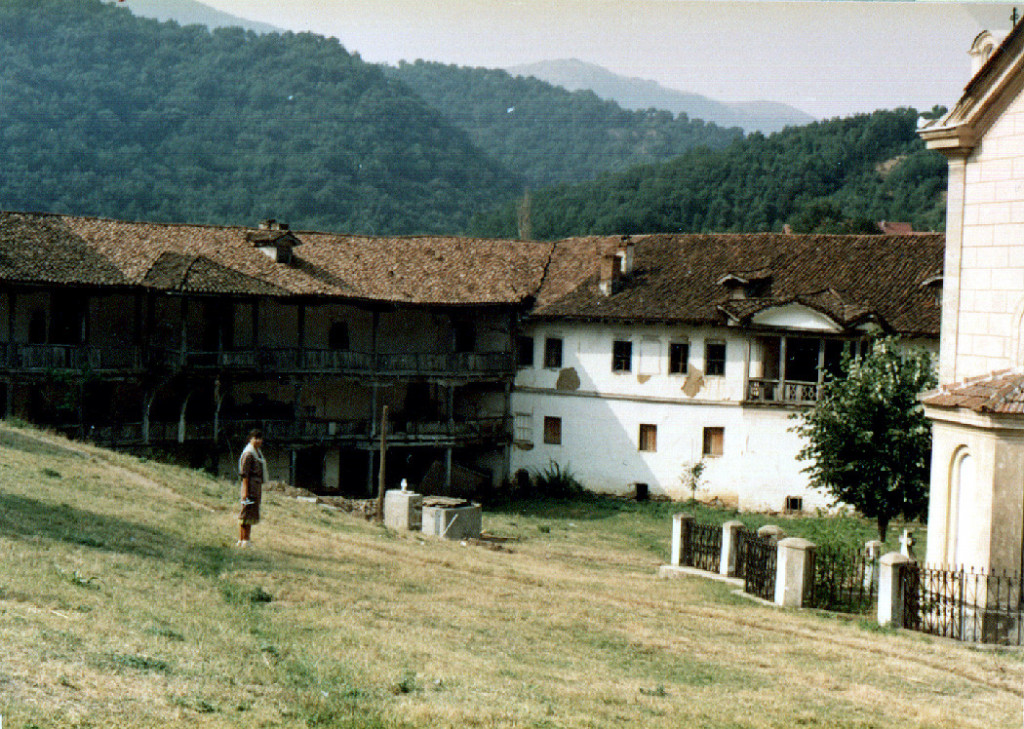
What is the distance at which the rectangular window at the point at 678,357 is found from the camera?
36.6 meters

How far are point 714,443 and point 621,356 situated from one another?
4274mm

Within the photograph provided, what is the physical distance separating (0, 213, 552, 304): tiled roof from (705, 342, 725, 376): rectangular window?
22.2 feet

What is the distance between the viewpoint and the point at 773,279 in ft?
118

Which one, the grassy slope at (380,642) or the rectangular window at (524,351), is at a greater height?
the rectangular window at (524,351)

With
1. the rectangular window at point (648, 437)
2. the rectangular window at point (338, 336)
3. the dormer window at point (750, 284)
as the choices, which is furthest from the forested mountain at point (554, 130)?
the rectangular window at point (648, 437)

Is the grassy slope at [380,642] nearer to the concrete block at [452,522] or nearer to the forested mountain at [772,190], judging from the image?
the concrete block at [452,522]

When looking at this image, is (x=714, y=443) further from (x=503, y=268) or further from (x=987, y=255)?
(x=987, y=255)

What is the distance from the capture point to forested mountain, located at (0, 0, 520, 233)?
37094mm

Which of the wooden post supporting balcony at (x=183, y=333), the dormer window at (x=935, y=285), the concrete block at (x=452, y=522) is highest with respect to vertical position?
the dormer window at (x=935, y=285)

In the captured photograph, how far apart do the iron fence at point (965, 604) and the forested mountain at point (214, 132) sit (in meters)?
21.0

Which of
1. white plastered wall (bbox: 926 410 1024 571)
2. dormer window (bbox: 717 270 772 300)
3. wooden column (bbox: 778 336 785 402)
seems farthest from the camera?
dormer window (bbox: 717 270 772 300)

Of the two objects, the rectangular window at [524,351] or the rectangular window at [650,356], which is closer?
the rectangular window at [650,356]

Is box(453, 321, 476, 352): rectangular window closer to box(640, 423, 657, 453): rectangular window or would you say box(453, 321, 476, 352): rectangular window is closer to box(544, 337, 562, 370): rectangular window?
box(544, 337, 562, 370): rectangular window

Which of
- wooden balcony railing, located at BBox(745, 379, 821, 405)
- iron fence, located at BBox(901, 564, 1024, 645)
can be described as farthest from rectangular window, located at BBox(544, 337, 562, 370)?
iron fence, located at BBox(901, 564, 1024, 645)
